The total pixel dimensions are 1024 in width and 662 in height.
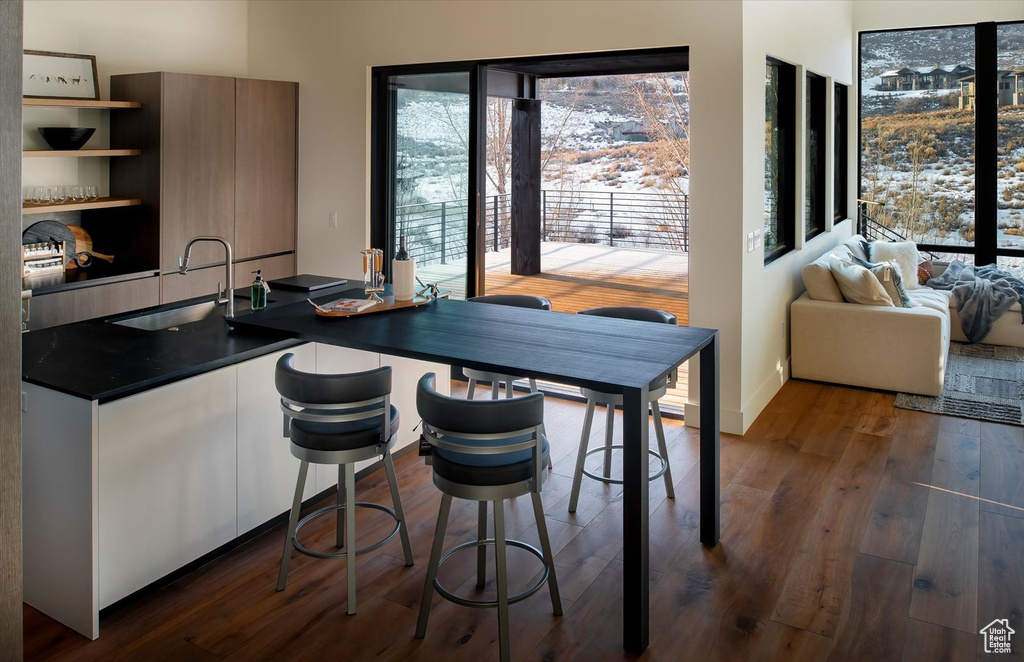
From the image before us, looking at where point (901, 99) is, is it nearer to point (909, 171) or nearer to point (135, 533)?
point (909, 171)

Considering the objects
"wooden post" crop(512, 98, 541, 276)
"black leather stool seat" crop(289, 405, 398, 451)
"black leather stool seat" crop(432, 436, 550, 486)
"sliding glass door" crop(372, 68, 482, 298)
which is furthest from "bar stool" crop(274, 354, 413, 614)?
"wooden post" crop(512, 98, 541, 276)

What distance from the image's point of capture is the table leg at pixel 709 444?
10.6ft

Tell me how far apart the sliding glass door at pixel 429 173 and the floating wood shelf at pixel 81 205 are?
160 centimetres

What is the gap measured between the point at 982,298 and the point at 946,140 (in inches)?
67.2

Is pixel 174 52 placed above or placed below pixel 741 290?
above

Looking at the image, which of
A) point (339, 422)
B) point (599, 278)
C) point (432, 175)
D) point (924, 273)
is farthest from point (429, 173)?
point (924, 273)

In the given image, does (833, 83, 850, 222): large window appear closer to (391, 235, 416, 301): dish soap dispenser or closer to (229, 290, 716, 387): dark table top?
(229, 290, 716, 387): dark table top

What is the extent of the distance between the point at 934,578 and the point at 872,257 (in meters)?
4.37

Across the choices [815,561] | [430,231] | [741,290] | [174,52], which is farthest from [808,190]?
[174,52]

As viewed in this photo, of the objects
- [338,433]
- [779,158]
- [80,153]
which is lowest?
[338,433]

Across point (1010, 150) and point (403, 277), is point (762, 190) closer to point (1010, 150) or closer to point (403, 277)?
point (403, 277)

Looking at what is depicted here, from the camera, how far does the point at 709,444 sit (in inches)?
129

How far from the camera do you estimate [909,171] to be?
7.77 m

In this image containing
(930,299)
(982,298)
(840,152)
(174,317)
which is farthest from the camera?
(840,152)
